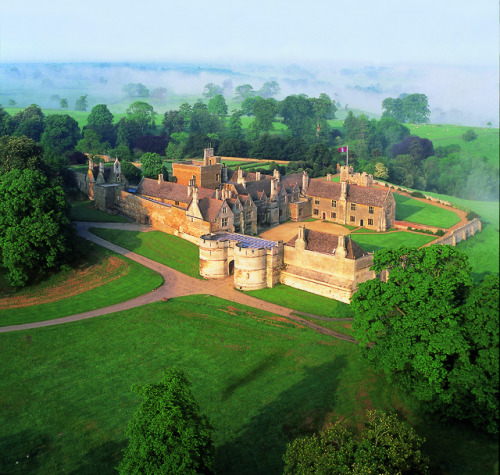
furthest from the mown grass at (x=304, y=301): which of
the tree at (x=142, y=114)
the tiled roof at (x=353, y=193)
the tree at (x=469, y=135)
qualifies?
the tree at (x=142, y=114)

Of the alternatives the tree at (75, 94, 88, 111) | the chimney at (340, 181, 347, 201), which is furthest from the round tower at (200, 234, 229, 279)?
the tree at (75, 94, 88, 111)

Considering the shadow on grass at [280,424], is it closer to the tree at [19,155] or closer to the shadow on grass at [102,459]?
the shadow on grass at [102,459]

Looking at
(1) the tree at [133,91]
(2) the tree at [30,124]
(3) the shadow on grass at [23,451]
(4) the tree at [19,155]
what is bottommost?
(3) the shadow on grass at [23,451]

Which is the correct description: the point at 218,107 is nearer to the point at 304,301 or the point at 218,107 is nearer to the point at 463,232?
the point at 463,232

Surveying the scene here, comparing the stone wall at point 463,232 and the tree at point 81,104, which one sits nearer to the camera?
the stone wall at point 463,232

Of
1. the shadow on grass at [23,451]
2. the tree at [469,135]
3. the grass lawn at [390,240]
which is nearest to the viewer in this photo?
the shadow on grass at [23,451]

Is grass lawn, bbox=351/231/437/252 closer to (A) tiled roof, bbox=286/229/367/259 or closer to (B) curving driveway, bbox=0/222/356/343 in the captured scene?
(A) tiled roof, bbox=286/229/367/259

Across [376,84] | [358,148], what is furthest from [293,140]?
[376,84]
